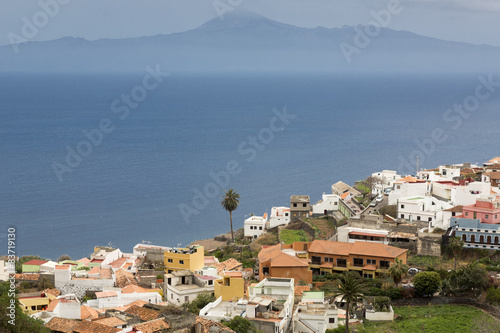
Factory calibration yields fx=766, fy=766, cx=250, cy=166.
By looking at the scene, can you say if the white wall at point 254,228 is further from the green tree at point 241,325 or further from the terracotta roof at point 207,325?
the terracotta roof at point 207,325

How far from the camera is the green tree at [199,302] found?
3083cm

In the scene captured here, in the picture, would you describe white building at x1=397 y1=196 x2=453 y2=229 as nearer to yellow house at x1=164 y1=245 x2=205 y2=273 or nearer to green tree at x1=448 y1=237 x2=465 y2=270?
green tree at x1=448 y1=237 x2=465 y2=270

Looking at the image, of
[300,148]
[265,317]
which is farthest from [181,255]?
[300,148]

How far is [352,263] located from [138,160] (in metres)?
65.6

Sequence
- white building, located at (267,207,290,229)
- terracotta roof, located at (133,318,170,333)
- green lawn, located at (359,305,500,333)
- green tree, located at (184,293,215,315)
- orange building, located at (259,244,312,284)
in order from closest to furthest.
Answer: terracotta roof, located at (133,318,170,333) < green lawn, located at (359,305,500,333) < green tree, located at (184,293,215,315) < orange building, located at (259,244,312,284) < white building, located at (267,207,290,229)

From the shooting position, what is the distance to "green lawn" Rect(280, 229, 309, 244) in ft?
145

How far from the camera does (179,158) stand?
103 metres

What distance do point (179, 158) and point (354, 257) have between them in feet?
221

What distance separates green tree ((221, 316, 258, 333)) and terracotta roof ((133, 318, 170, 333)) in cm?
237

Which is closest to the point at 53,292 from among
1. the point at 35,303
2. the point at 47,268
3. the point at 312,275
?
the point at 35,303

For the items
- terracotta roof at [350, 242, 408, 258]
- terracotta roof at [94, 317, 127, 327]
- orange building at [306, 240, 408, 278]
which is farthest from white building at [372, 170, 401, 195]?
terracotta roof at [94, 317, 127, 327]

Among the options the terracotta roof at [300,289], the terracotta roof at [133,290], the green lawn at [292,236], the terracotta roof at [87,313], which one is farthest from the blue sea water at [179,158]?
the terracotta roof at [87,313]

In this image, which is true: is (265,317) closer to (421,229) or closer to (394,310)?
(394,310)

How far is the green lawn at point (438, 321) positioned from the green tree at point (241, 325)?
185 inches
